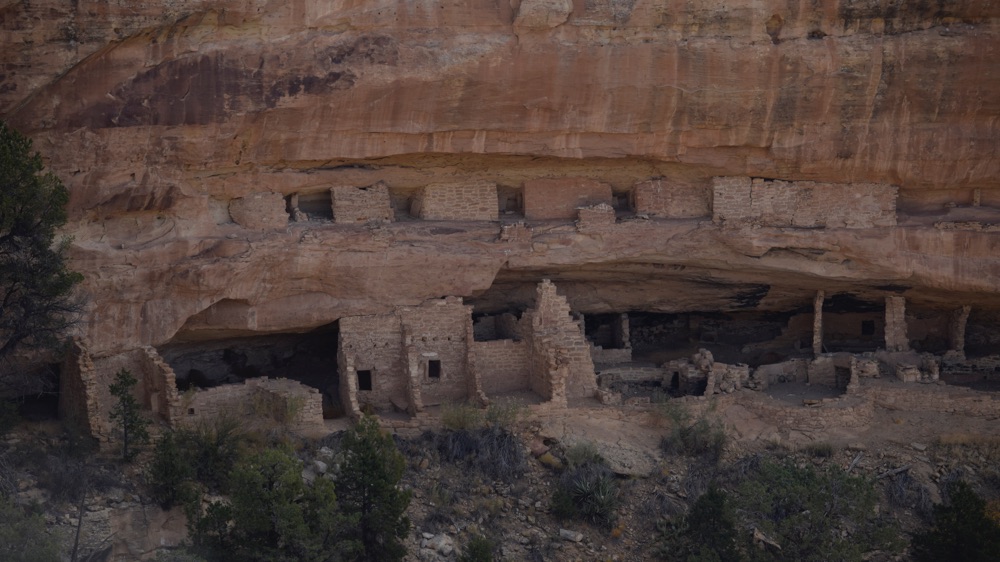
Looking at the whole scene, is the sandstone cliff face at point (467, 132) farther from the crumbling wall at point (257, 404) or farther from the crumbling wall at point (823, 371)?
the crumbling wall at point (823, 371)

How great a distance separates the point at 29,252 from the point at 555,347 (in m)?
6.60

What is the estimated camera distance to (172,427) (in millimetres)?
17422

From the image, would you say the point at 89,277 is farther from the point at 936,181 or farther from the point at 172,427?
the point at 936,181

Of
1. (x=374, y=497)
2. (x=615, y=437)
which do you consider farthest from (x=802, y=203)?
(x=374, y=497)

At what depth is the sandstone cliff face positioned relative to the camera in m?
16.8

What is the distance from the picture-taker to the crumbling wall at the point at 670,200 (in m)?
20.0

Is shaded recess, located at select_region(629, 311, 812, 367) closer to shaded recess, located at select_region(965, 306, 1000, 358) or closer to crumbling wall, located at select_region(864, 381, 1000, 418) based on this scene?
shaded recess, located at select_region(965, 306, 1000, 358)

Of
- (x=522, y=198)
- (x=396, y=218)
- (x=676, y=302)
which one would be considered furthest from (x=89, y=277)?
(x=676, y=302)

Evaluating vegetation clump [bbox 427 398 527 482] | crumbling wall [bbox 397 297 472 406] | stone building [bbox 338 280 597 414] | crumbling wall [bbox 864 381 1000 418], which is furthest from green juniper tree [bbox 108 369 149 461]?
crumbling wall [bbox 864 381 1000 418]

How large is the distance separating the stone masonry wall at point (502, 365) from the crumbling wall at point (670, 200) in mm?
2545

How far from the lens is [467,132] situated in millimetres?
18438

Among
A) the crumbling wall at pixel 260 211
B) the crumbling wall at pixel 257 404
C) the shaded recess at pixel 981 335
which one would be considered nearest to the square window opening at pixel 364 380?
the crumbling wall at pixel 257 404

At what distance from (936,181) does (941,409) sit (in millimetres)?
3006

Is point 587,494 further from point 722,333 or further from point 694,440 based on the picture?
point 722,333
